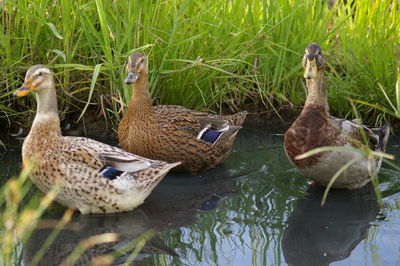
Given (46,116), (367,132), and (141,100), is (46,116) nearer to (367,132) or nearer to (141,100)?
(141,100)

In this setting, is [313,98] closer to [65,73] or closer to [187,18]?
[187,18]

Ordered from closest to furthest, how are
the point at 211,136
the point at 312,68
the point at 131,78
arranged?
the point at 312,68 < the point at 131,78 < the point at 211,136

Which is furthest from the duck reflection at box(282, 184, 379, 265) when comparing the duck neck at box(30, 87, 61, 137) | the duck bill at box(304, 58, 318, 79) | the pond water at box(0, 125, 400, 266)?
the duck neck at box(30, 87, 61, 137)

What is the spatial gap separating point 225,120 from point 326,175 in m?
1.13

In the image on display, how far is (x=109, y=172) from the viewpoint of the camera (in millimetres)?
4641

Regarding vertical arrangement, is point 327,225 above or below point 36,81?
below

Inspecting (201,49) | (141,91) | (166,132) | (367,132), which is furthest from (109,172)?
(367,132)

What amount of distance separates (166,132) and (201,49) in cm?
88

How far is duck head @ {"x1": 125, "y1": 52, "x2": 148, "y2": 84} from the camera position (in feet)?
17.1

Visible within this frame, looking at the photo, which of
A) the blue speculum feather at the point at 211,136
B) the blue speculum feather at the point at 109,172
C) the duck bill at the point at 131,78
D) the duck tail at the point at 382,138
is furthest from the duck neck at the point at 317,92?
the blue speculum feather at the point at 109,172

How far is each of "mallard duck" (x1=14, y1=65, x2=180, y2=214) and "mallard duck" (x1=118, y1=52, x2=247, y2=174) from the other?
58 centimetres

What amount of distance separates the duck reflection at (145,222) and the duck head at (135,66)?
0.80 meters

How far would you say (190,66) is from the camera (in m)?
5.55

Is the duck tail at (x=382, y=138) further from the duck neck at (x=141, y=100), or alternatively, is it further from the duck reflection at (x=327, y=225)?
the duck neck at (x=141, y=100)
